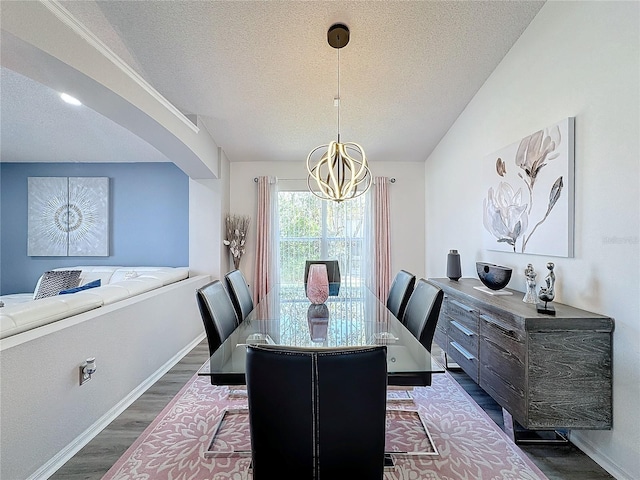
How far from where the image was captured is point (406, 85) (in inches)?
132

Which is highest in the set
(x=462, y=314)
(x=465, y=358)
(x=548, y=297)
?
(x=548, y=297)

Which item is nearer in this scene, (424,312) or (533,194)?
(424,312)

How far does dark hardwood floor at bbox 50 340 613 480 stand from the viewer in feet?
5.83

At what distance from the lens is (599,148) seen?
1950 mm

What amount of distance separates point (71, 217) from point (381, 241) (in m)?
4.75

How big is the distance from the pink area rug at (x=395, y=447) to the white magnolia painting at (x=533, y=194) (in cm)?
134

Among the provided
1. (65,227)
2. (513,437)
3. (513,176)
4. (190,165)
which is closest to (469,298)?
(513,437)

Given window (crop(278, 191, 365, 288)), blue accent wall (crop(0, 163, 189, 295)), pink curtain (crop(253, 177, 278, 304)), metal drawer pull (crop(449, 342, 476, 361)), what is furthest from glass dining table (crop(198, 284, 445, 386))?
blue accent wall (crop(0, 163, 189, 295))

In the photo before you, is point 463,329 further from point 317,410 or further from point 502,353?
point 317,410

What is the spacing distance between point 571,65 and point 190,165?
373cm

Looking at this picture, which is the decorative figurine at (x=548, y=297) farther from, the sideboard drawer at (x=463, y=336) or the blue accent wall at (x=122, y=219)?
the blue accent wall at (x=122, y=219)

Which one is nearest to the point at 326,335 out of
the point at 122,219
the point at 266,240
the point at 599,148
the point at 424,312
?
the point at 424,312

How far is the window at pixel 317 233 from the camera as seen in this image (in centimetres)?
505

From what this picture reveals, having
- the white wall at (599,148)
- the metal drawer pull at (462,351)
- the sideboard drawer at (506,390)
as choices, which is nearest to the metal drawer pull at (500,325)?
the sideboard drawer at (506,390)
